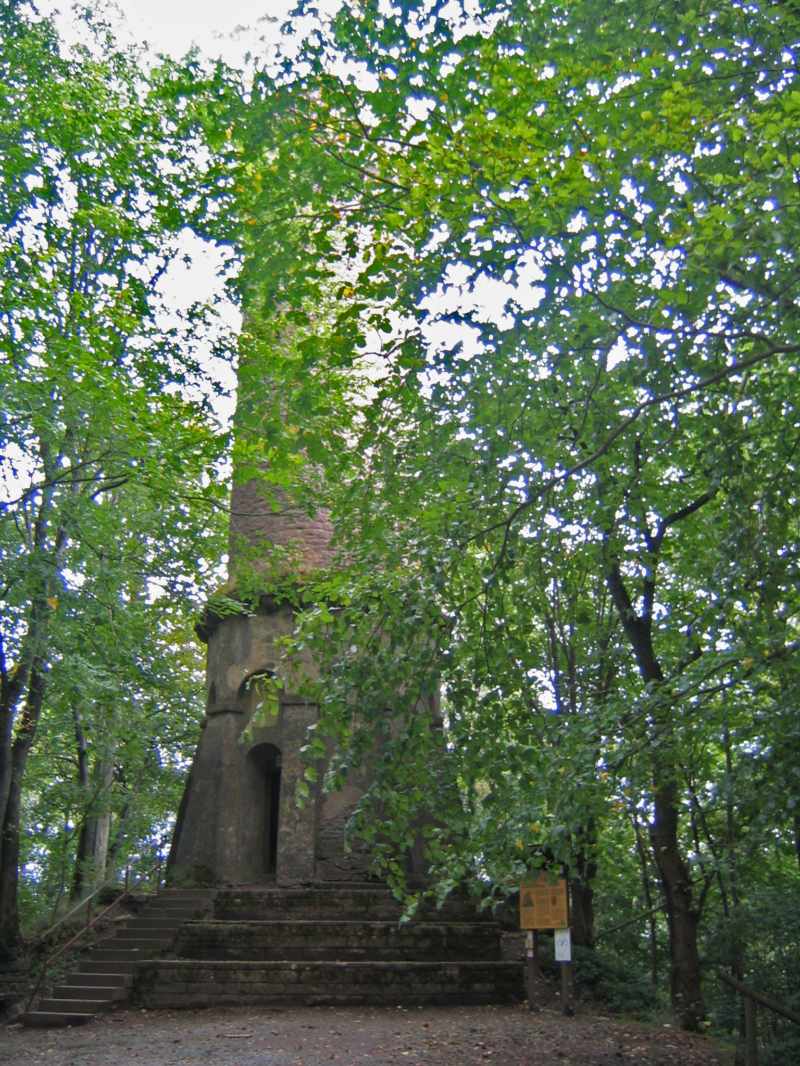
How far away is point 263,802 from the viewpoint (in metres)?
17.9

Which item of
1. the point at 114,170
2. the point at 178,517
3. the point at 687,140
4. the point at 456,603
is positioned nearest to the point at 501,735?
the point at 456,603

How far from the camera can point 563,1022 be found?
10727 millimetres

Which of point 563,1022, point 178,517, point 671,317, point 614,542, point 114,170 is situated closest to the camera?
point 671,317

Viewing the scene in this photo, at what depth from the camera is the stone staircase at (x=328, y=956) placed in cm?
1198

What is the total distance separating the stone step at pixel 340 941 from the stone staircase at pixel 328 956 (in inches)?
0.5

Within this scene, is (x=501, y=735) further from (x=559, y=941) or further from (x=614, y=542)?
(x=559, y=941)

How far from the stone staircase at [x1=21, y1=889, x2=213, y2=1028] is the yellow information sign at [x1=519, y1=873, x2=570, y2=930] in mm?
4914

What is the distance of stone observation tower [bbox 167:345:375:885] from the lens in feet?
52.7

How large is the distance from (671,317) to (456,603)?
8.38 feet

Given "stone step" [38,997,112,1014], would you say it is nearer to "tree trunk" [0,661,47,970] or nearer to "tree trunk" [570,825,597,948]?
"tree trunk" [0,661,47,970]

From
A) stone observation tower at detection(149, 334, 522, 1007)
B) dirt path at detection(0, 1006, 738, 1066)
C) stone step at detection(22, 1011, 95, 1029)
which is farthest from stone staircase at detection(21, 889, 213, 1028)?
dirt path at detection(0, 1006, 738, 1066)

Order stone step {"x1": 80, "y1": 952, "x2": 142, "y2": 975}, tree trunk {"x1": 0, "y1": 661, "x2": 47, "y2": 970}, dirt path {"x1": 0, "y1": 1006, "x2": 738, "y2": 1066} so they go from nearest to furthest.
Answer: dirt path {"x1": 0, "y1": 1006, "x2": 738, "y2": 1066}
stone step {"x1": 80, "y1": 952, "x2": 142, "y2": 975}
tree trunk {"x1": 0, "y1": 661, "x2": 47, "y2": 970}

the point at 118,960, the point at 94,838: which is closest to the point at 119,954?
the point at 118,960

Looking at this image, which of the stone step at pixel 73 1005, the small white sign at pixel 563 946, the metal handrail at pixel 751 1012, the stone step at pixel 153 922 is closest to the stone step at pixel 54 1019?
the stone step at pixel 73 1005
